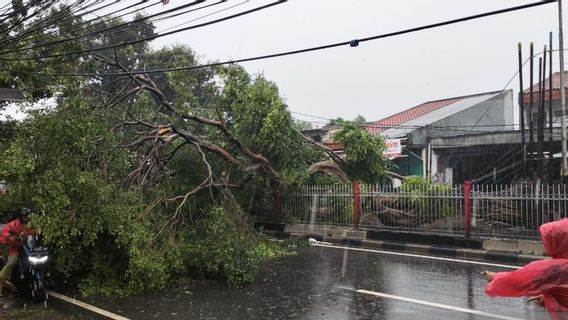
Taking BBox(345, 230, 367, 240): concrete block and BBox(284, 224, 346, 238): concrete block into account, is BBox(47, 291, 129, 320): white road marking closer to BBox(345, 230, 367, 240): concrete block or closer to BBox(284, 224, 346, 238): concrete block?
BBox(345, 230, 367, 240): concrete block

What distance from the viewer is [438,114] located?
28094 mm

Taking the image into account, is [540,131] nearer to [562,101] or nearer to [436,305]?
[562,101]

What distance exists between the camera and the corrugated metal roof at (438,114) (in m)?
25.2

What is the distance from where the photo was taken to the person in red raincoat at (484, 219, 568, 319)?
113 inches

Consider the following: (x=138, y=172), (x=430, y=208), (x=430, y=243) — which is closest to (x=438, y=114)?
(x=430, y=208)

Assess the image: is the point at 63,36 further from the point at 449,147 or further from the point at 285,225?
the point at 449,147

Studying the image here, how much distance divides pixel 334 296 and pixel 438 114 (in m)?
22.9

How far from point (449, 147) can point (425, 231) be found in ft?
38.5

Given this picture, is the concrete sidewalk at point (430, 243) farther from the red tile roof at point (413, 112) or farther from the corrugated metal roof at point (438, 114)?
the red tile roof at point (413, 112)

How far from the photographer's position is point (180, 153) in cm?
1174

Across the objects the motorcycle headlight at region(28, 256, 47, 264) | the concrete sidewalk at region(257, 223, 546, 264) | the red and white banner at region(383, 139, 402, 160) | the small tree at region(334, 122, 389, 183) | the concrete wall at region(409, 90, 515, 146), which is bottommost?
the motorcycle headlight at region(28, 256, 47, 264)

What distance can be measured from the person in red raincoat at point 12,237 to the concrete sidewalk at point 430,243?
7815 millimetres

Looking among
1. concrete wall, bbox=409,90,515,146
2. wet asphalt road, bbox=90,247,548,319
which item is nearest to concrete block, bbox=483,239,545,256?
wet asphalt road, bbox=90,247,548,319

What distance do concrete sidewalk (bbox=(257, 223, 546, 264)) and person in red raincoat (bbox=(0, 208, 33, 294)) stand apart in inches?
308
